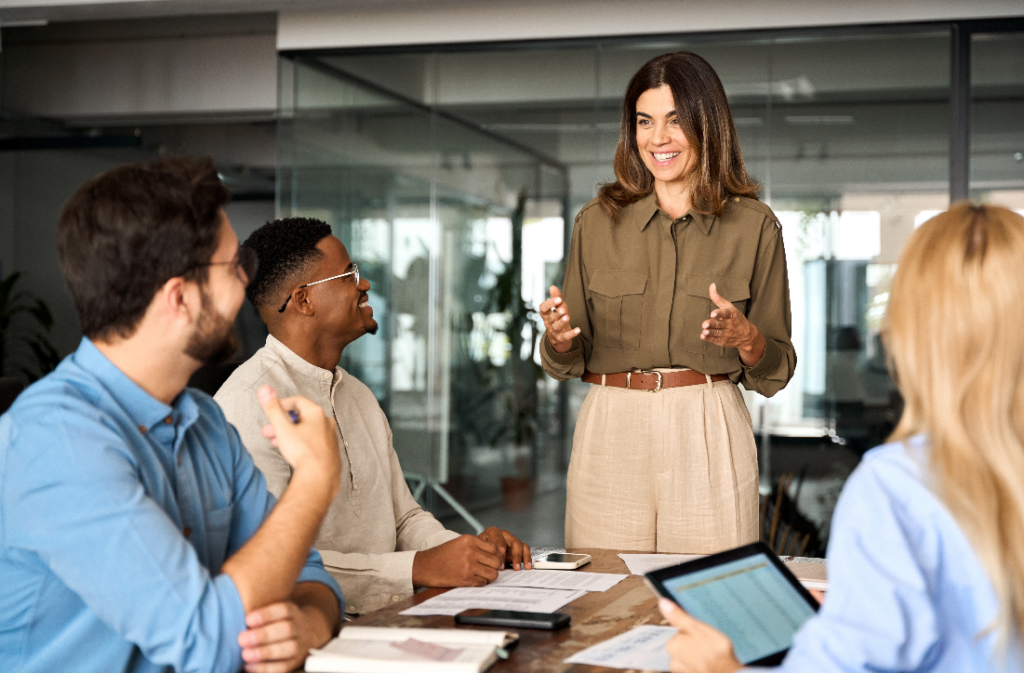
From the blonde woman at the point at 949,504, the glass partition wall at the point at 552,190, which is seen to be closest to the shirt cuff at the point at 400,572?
the blonde woman at the point at 949,504

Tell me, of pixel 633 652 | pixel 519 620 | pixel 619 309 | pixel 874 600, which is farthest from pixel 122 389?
pixel 619 309

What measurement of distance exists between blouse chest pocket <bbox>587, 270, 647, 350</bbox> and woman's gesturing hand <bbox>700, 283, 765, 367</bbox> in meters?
0.28

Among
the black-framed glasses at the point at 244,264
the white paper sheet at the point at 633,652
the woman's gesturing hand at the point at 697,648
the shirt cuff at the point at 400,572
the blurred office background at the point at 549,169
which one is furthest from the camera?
the blurred office background at the point at 549,169

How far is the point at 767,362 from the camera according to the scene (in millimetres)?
2379

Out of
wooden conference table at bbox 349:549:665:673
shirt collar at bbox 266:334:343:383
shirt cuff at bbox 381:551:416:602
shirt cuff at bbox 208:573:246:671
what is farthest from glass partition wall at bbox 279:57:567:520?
shirt cuff at bbox 208:573:246:671

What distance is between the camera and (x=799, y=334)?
4.73 m

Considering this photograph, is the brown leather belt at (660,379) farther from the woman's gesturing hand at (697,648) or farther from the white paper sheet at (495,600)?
the woman's gesturing hand at (697,648)

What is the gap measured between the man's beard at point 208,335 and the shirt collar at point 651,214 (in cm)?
134

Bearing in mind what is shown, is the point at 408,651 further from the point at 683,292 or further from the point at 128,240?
the point at 683,292

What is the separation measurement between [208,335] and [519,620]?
0.63 m

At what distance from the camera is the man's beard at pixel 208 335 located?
4.63ft

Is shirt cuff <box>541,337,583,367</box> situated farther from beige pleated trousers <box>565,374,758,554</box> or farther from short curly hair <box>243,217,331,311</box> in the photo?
short curly hair <box>243,217,331,311</box>

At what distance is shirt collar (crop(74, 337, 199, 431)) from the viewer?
137 centimetres

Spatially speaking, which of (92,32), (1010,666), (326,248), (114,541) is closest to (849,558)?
(1010,666)
